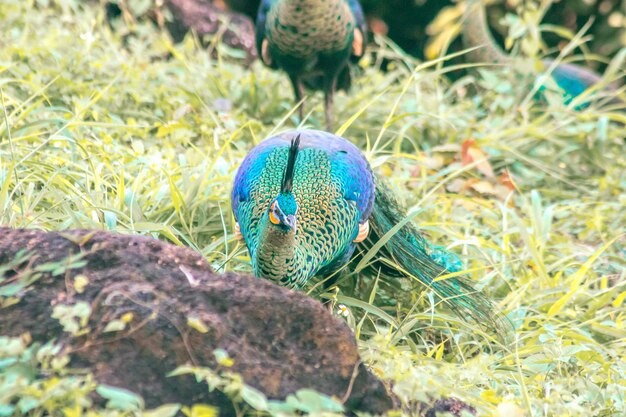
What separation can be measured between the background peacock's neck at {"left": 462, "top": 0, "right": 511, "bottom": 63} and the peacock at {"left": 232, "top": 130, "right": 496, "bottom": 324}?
3054 millimetres

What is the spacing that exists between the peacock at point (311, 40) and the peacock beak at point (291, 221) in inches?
89.5

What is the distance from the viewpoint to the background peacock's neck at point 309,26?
4.63 metres

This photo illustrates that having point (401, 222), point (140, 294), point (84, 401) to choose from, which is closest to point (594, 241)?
point (401, 222)

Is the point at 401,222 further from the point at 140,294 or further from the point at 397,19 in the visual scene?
the point at 397,19

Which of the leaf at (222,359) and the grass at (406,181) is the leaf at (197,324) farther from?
the grass at (406,181)

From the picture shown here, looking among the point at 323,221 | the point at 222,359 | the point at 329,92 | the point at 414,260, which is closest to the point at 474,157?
the point at 329,92

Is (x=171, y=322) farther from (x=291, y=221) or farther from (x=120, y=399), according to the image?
(x=291, y=221)

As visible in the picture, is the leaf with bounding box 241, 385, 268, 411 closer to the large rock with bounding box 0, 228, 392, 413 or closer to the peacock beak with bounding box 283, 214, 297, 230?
the large rock with bounding box 0, 228, 392, 413

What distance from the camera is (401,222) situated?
9.89 feet

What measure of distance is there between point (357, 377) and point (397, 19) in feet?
19.3

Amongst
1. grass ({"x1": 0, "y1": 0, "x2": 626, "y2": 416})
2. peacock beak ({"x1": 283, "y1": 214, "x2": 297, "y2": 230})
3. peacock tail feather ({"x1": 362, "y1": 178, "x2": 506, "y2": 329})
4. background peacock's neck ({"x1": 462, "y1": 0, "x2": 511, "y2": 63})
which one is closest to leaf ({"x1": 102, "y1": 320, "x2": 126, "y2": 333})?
grass ({"x1": 0, "y1": 0, "x2": 626, "y2": 416})

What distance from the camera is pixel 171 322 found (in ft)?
6.24

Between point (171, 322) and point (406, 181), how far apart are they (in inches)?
94.0

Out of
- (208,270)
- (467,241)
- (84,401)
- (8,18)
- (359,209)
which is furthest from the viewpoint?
(8,18)
